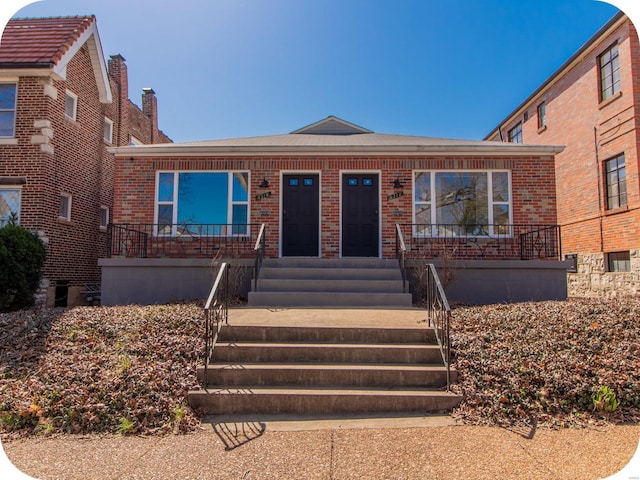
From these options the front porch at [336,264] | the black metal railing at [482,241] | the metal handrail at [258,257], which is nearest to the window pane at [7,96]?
the front porch at [336,264]

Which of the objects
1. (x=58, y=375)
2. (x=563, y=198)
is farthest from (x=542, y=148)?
(x=58, y=375)

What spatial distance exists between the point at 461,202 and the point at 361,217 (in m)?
2.45

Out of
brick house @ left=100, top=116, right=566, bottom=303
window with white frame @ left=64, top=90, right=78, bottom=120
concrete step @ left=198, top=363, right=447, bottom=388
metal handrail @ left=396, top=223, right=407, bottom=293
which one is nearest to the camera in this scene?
concrete step @ left=198, top=363, right=447, bottom=388

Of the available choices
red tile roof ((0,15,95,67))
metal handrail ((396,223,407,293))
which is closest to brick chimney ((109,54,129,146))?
red tile roof ((0,15,95,67))

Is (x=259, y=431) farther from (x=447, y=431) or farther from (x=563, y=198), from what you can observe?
(x=563, y=198)

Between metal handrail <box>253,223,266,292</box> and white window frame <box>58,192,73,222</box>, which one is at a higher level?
white window frame <box>58,192,73,222</box>

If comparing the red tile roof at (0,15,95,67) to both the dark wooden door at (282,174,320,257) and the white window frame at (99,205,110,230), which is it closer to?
the white window frame at (99,205,110,230)

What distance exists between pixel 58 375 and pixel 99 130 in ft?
37.4

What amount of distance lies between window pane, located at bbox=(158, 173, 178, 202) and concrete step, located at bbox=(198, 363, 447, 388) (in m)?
6.37

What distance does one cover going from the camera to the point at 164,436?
3.77m

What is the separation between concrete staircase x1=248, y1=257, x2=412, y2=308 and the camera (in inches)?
285

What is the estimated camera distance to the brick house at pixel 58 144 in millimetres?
10383

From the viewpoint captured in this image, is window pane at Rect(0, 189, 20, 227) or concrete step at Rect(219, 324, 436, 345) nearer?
concrete step at Rect(219, 324, 436, 345)

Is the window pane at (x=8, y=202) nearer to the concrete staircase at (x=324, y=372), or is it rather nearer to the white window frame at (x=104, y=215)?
the white window frame at (x=104, y=215)
